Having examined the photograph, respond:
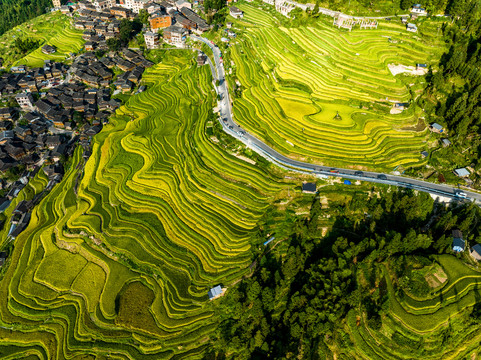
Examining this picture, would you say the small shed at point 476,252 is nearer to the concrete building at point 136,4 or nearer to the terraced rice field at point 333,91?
the terraced rice field at point 333,91

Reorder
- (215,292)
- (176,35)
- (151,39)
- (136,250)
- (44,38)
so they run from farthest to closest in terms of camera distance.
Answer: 1. (44,38)
2. (151,39)
3. (176,35)
4. (136,250)
5. (215,292)

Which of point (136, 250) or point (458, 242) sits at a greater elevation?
point (458, 242)

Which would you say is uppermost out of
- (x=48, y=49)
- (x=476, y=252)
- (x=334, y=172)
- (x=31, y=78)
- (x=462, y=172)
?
(x=462, y=172)

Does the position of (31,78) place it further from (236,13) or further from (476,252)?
(476,252)

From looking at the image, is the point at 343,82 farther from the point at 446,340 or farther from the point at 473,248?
the point at 446,340

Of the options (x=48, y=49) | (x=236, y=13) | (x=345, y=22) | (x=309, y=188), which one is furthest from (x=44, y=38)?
(x=309, y=188)

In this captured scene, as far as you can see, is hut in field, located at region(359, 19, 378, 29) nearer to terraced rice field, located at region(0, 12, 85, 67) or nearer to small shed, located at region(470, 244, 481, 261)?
small shed, located at region(470, 244, 481, 261)

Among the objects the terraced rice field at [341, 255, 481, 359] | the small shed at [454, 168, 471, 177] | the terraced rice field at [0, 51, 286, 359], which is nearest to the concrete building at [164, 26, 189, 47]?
the terraced rice field at [0, 51, 286, 359]

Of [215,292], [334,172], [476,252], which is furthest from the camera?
[334,172]
